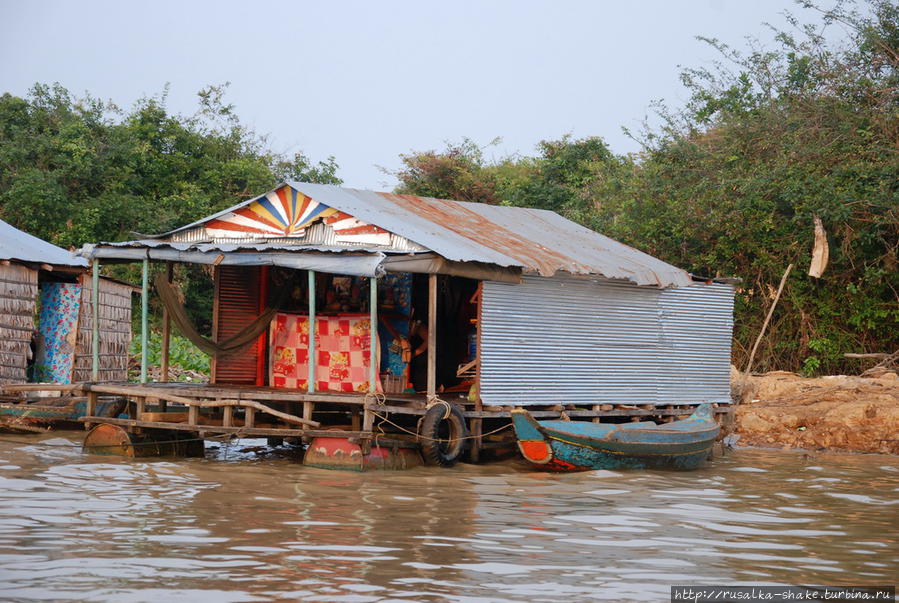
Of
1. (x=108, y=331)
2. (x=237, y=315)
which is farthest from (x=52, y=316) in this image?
(x=237, y=315)


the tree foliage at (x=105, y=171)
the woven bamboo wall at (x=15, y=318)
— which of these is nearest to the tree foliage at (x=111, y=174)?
the tree foliage at (x=105, y=171)

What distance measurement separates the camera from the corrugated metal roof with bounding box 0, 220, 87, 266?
1666 cm

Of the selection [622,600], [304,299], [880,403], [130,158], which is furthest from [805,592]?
[130,158]

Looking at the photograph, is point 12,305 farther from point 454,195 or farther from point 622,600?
point 454,195

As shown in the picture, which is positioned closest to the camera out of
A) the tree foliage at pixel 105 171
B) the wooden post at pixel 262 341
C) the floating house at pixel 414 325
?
the floating house at pixel 414 325

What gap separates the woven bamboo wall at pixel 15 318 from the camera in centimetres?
1655

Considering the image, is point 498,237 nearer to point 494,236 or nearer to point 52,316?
point 494,236

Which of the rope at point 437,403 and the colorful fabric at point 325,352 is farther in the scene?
the colorful fabric at point 325,352

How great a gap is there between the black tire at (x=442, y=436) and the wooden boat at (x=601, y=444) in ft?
2.18

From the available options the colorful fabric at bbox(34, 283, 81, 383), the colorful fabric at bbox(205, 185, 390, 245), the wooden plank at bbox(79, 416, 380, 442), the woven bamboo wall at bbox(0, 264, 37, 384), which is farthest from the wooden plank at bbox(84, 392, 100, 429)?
the colorful fabric at bbox(34, 283, 81, 383)

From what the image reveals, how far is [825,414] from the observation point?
1720 cm

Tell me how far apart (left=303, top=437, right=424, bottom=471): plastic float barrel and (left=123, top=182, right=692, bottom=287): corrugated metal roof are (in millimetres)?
2351

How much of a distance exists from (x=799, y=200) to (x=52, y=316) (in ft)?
45.0

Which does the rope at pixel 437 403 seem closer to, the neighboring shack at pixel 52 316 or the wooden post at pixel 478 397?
the wooden post at pixel 478 397
